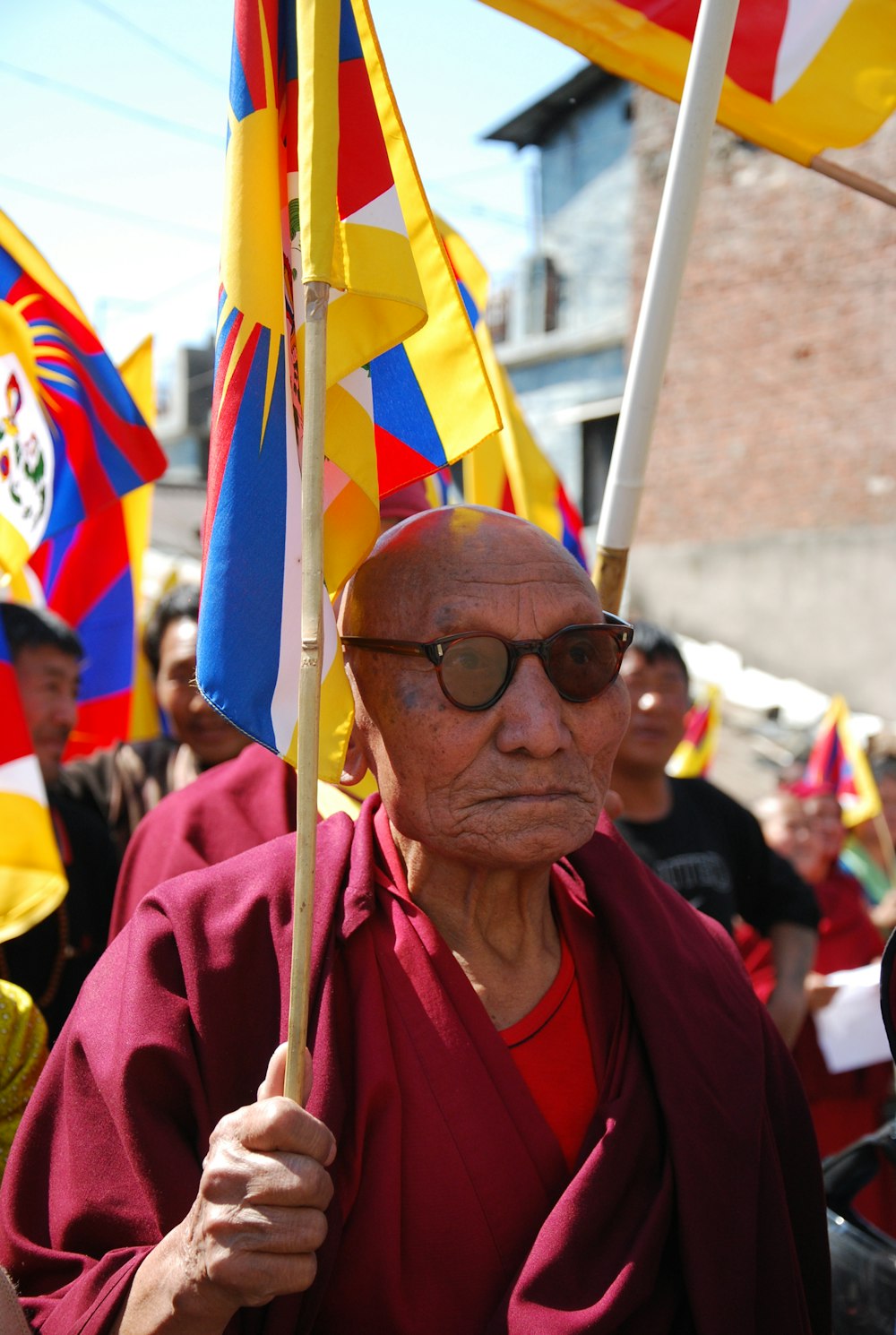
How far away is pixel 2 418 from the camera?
3.22m

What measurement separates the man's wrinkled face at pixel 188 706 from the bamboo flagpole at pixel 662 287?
5.41 feet

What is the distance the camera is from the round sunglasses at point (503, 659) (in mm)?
1659

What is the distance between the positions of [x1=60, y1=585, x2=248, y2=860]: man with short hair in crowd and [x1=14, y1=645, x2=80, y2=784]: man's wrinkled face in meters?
0.33

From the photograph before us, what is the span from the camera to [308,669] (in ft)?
4.76

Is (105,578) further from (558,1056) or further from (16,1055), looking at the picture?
(558,1056)

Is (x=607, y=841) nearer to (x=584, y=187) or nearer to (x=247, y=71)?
(x=247, y=71)

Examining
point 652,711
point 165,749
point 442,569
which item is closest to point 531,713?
point 442,569

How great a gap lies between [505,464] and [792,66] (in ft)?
5.69

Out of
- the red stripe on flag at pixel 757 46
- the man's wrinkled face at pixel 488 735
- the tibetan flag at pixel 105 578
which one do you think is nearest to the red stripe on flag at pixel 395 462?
the man's wrinkled face at pixel 488 735

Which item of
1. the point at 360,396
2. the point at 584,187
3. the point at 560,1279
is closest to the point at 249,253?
the point at 360,396

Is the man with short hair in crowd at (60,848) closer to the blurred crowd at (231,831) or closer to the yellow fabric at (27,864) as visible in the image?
the blurred crowd at (231,831)

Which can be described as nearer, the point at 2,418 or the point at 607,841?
the point at 607,841

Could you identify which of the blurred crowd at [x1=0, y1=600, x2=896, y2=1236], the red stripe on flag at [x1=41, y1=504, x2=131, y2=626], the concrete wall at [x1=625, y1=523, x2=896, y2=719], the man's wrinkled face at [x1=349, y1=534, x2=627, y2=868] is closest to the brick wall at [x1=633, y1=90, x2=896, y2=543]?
the concrete wall at [x1=625, y1=523, x2=896, y2=719]

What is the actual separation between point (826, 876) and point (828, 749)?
6.93ft
